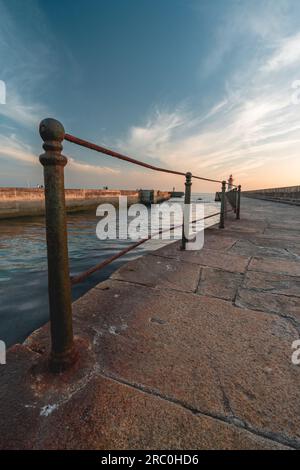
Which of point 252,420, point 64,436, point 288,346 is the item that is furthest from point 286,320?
point 64,436

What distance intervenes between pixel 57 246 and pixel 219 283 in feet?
5.28

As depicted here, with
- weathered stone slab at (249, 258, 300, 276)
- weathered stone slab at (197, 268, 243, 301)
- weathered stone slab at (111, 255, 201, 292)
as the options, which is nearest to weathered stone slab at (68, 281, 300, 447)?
weathered stone slab at (197, 268, 243, 301)

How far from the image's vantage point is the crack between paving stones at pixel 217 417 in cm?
79

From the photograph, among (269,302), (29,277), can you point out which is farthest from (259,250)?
(29,277)

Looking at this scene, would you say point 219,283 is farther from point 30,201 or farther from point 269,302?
point 30,201

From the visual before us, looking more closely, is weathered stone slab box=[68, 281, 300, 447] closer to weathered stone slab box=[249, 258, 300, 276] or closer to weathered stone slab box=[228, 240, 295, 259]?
weathered stone slab box=[249, 258, 300, 276]

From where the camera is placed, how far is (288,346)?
4.17 ft

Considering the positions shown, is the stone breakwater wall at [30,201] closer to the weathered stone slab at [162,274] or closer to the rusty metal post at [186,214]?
the rusty metal post at [186,214]

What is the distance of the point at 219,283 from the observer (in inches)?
83.7

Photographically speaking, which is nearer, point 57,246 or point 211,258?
point 57,246

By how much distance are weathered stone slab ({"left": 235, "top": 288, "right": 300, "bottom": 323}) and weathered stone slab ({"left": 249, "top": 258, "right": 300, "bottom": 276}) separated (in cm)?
63

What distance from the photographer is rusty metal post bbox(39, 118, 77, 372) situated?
3.16 ft

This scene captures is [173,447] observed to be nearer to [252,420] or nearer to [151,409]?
[151,409]
